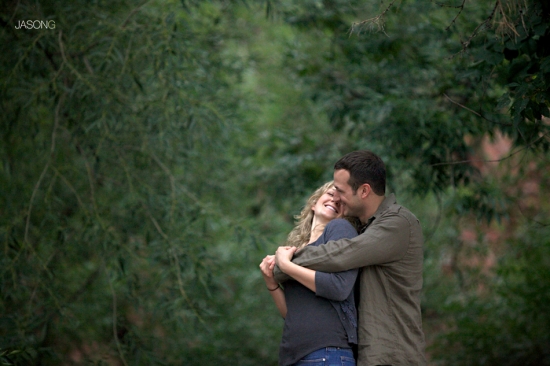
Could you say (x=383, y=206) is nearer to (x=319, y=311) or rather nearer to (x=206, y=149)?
(x=319, y=311)

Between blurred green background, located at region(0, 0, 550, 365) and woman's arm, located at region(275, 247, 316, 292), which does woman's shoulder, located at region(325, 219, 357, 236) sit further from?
blurred green background, located at region(0, 0, 550, 365)

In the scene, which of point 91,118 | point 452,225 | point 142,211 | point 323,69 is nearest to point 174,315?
point 142,211

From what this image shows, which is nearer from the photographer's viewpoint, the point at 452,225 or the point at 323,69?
the point at 323,69

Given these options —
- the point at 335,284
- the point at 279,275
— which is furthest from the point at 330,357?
the point at 279,275

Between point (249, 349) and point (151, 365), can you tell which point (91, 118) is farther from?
point (249, 349)

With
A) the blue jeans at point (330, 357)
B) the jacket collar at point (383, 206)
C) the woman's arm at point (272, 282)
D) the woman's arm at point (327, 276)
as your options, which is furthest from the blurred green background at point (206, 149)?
Answer: the blue jeans at point (330, 357)

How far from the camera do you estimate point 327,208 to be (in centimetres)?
284

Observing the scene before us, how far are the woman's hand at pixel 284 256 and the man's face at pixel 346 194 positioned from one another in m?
0.32

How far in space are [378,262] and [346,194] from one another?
1.15ft

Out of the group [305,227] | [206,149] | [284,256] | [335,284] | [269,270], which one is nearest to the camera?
[335,284]

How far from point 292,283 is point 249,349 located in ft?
16.9

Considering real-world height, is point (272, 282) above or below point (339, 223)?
below

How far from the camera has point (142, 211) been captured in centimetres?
466

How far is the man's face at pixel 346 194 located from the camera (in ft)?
8.93
